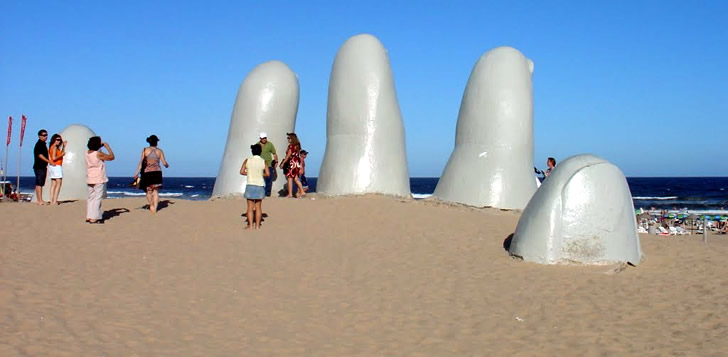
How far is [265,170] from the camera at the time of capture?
9859 millimetres

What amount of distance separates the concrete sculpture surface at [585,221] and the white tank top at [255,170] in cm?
400

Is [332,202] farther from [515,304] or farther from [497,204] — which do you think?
[515,304]

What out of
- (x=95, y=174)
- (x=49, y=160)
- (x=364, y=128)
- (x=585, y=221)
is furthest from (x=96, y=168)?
(x=585, y=221)

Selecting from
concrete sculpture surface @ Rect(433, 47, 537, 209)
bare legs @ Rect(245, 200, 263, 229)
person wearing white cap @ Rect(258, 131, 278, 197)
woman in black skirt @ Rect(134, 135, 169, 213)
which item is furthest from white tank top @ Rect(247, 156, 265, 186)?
concrete sculpture surface @ Rect(433, 47, 537, 209)

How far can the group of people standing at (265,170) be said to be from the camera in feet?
31.4

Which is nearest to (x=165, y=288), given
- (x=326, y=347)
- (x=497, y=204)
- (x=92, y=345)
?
(x=92, y=345)

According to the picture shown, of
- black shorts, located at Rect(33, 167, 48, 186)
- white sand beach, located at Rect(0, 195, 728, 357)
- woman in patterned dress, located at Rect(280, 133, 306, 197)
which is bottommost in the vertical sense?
white sand beach, located at Rect(0, 195, 728, 357)

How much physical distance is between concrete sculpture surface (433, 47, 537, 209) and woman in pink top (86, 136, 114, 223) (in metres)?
6.50

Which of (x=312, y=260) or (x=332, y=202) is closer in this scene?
(x=312, y=260)

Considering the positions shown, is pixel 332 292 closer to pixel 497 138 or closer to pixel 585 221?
pixel 585 221

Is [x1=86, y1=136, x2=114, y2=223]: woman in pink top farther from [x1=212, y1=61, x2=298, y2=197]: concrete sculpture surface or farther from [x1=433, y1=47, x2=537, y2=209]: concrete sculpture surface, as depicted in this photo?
[x1=433, y1=47, x2=537, y2=209]: concrete sculpture surface

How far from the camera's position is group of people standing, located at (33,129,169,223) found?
385 inches

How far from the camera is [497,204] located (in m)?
12.3

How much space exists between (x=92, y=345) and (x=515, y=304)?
12.7ft
